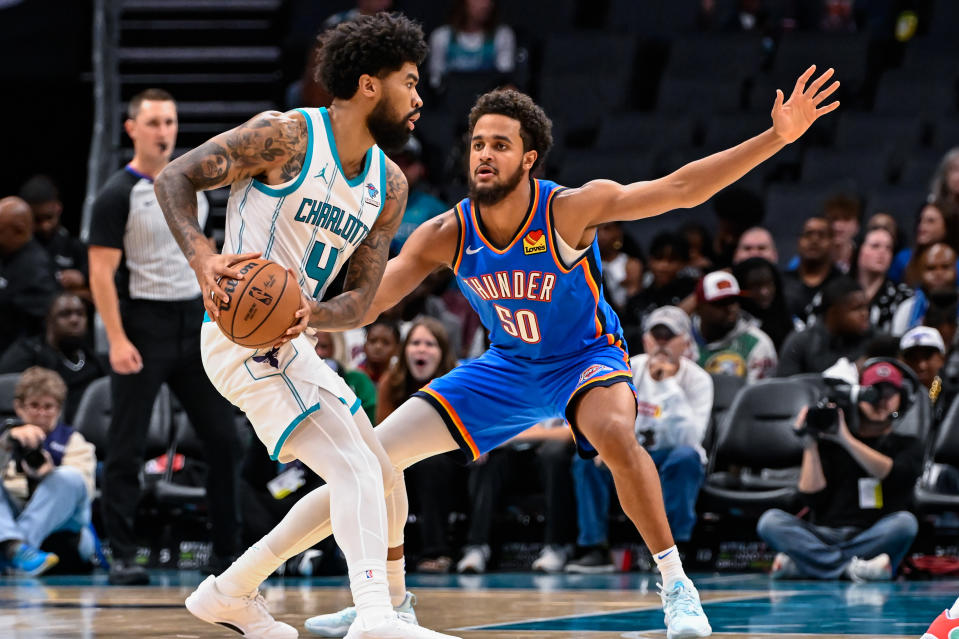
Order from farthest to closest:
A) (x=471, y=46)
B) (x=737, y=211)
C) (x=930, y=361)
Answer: (x=471, y=46), (x=737, y=211), (x=930, y=361)

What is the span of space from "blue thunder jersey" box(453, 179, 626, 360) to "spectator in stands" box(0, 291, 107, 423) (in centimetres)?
479

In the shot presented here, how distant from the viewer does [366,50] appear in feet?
14.6

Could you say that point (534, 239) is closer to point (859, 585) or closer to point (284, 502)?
point (859, 585)

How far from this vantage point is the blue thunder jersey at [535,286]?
5.14 metres

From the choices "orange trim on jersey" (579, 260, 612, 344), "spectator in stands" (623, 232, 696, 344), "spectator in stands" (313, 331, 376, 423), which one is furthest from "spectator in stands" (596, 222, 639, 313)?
"orange trim on jersey" (579, 260, 612, 344)

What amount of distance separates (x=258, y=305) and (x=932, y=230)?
20.1 feet

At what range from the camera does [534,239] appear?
16.9 ft

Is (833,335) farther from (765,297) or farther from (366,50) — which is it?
(366,50)

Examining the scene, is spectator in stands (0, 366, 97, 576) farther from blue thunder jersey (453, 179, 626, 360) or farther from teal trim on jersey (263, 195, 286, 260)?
teal trim on jersey (263, 195, 286, 260)

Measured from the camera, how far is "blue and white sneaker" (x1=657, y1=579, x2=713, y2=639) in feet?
15.0

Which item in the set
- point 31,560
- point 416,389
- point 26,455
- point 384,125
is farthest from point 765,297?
point 384,125

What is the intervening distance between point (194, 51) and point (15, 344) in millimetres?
4844

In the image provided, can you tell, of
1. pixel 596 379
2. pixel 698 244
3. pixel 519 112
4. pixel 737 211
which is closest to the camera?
pixel 596 379

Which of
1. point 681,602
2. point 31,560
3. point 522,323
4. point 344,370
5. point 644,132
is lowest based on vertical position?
point 31,560
